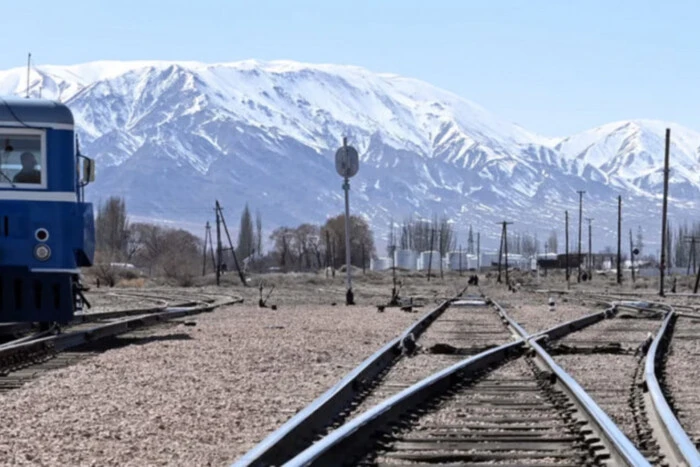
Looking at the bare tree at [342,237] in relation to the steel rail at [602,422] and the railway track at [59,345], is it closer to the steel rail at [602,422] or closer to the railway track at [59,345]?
the railway track at [59,345]

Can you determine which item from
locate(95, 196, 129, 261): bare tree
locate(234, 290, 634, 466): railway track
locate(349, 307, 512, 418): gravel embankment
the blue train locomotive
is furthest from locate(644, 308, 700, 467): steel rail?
locate(95, 196, 129, 261): bare tree

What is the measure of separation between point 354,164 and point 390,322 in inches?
548

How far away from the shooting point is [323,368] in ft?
42.1

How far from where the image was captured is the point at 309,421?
795cm

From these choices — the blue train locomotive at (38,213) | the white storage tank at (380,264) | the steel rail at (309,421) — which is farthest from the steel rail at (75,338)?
the white storage tank at (380,264)

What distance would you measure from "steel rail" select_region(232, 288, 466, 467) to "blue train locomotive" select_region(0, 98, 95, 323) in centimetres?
472

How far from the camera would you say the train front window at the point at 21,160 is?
51.3 feet

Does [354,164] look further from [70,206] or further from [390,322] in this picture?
[70,206]

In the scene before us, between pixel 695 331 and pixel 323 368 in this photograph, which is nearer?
pixel 323 368

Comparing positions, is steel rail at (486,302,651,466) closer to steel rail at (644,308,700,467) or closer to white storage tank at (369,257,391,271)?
steel rail at (644,308,700,467)

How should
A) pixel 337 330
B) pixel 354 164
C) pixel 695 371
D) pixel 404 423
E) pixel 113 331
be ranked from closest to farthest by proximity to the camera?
pixel 404 423
pixel 695 371
pixel 113 331
pixel 337 330
pixel 354 164

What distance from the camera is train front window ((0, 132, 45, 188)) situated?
15.6 meters

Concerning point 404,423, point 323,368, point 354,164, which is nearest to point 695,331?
point 323,368

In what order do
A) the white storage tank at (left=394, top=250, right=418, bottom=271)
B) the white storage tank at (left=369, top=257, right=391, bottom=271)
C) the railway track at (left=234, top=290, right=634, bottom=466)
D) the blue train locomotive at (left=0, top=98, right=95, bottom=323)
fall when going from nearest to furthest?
the railway track at (left=234, top=290, right=634, bottom=466), the blue train locomotive at (left=0, top=98, right=95, bottom=323), the white storage tank at (left=369, top=257, right=391, bottom=271), the white storage tank at (left=394, top=250, right=418, bottom=271)
